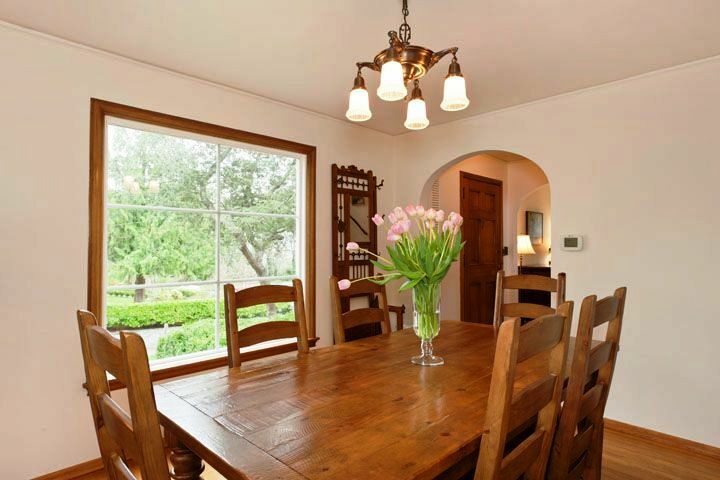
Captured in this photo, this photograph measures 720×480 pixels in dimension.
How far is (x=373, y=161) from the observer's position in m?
4.20

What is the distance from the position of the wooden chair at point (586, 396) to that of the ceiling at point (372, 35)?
1473 mm

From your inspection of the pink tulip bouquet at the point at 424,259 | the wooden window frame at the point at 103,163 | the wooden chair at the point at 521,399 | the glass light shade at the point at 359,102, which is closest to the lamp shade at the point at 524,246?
the wooden window frame at the point at 103,163

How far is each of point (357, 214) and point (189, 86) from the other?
1.81 metres

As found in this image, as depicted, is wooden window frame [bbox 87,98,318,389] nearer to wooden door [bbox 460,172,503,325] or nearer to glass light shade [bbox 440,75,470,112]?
glass light shade [bbox 440,75,470,112]

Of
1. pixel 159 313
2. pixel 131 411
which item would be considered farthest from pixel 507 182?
pixel 131 411

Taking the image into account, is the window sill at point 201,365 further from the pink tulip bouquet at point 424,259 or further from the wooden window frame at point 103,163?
the pink tulip bouquet at point 424,259

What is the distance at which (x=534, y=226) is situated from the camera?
19.8ft

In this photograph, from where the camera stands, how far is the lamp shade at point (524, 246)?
566 centimetres

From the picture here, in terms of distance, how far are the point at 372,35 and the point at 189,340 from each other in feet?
7.66

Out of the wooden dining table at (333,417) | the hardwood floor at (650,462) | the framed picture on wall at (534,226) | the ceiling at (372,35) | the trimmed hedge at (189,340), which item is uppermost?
the ceiling at (372,35)

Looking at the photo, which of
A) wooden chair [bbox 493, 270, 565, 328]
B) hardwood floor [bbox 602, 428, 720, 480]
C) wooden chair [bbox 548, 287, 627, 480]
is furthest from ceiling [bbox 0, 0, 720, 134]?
hardwood floor [bbox 602, 428, 720, 480]

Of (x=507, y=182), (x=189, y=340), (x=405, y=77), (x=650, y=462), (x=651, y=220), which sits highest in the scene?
(x=507, y=182)

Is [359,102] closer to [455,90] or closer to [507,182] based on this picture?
[455,90]

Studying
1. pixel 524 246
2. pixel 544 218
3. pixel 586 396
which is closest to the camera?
pixel 586 396
